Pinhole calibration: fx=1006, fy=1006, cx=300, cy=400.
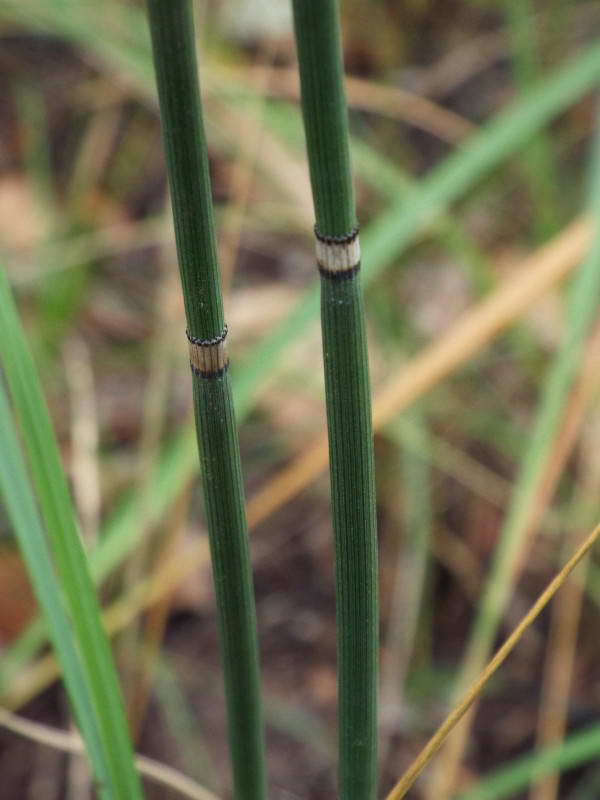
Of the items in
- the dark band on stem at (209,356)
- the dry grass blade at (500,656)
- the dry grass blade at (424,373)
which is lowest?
the dry grass blade at (500,656)

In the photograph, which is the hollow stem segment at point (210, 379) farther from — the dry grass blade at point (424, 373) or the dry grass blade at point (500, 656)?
the dry grass blade at point (424, 373)

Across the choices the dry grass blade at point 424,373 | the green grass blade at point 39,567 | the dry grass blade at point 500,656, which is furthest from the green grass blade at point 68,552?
the dry grass blade at point 424,373

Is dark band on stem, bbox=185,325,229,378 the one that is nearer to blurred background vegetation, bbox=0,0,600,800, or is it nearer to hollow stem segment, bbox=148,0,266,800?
hollow stem segment, bbox=148,0,266,800

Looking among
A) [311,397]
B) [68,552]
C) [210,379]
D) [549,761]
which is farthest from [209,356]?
[311,397]

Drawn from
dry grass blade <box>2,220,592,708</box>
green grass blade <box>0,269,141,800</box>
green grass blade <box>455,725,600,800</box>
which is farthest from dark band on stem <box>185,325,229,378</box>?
dry grass blade <box>2,220,592,708</box>

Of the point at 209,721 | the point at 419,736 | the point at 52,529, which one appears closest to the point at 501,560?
the point at 419,736

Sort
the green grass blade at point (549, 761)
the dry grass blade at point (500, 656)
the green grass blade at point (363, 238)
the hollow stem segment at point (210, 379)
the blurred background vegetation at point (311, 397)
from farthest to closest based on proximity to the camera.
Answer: the blurred background vegetation at point (311, 397) < the green grass blade at point (363, 238) < the green grass blade at point (549, 761) < the dry grass blade at point (500, 656) < the hollow stem segment at point (210, 379)

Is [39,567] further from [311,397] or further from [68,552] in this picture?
[311,397]

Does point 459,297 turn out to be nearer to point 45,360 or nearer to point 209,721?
point 45,360
